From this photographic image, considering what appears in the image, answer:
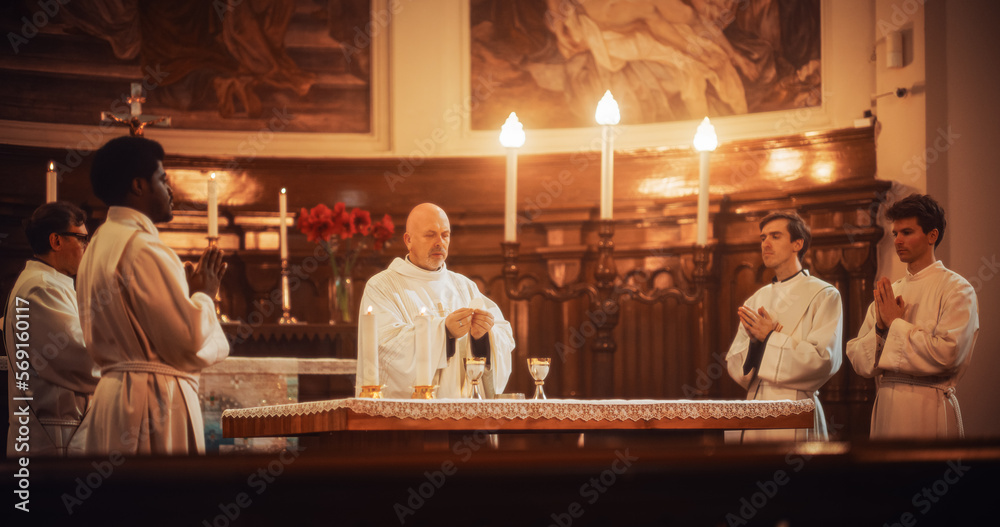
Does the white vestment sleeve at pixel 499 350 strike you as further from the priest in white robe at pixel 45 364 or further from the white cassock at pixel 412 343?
the priest in white robe at pixel 45 364

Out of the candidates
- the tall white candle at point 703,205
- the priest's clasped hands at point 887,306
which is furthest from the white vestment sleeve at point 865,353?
the tall white candle at point 703,205

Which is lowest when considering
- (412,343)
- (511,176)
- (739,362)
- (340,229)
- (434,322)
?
(739,362)

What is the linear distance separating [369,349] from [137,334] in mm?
1003

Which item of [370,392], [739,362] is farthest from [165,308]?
[739,362]

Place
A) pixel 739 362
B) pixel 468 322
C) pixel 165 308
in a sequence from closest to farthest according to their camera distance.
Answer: pixel 165 308 → pixel 468 322 → pixel 739 362

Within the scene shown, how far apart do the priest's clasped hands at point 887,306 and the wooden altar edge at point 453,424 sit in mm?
751

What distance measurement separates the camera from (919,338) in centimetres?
439

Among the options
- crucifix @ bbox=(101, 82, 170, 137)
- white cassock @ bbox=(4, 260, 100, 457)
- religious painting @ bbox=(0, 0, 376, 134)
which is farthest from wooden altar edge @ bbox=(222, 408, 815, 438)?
religious painting @ bbox=(0, 0, 376, 134)

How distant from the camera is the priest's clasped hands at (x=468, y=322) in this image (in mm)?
4270

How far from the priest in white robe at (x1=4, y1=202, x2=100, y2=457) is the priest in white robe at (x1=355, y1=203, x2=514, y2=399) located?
123cm

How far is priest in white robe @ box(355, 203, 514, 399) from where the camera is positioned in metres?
4.38

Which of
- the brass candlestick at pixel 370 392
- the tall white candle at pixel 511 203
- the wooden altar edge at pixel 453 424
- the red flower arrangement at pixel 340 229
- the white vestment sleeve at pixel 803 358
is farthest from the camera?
the red flower arrangement at pixel 340 229

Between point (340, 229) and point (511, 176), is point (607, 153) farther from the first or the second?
point (340, 229)

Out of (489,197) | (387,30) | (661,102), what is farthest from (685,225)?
(387,30)
